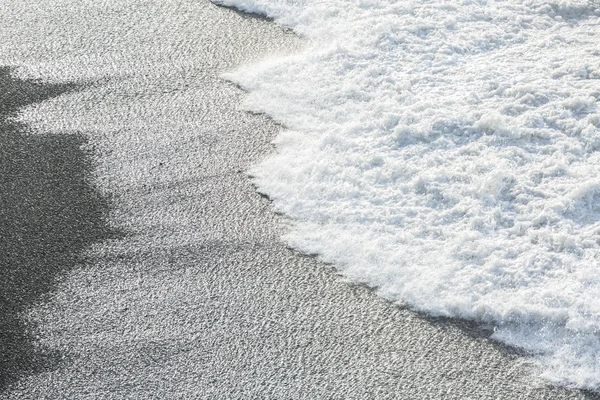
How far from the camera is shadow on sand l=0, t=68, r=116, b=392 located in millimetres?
2209

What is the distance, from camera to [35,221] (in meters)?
2.63

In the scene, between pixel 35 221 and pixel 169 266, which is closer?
pixel 169 266

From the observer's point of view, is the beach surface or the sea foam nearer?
the beach surface

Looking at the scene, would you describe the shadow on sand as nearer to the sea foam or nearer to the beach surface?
the beach surface

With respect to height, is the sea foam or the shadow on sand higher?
the sea foam

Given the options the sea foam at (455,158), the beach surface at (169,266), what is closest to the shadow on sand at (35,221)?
the beach surface at (169,266)

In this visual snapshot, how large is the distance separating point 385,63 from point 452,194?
86 centimetres

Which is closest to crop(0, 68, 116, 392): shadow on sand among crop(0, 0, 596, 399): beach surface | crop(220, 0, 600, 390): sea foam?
crop(0, 0, 596, 399): beach surface

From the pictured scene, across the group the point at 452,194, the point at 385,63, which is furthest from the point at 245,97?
the point at 452,194

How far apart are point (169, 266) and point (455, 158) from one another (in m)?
0.99

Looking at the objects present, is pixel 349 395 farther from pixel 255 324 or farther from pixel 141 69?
pixel 141 69

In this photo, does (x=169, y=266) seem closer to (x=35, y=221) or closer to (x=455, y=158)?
(x=35, y=221)

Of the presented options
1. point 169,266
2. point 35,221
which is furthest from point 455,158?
point 35,221

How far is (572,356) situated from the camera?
2004 millimetres
